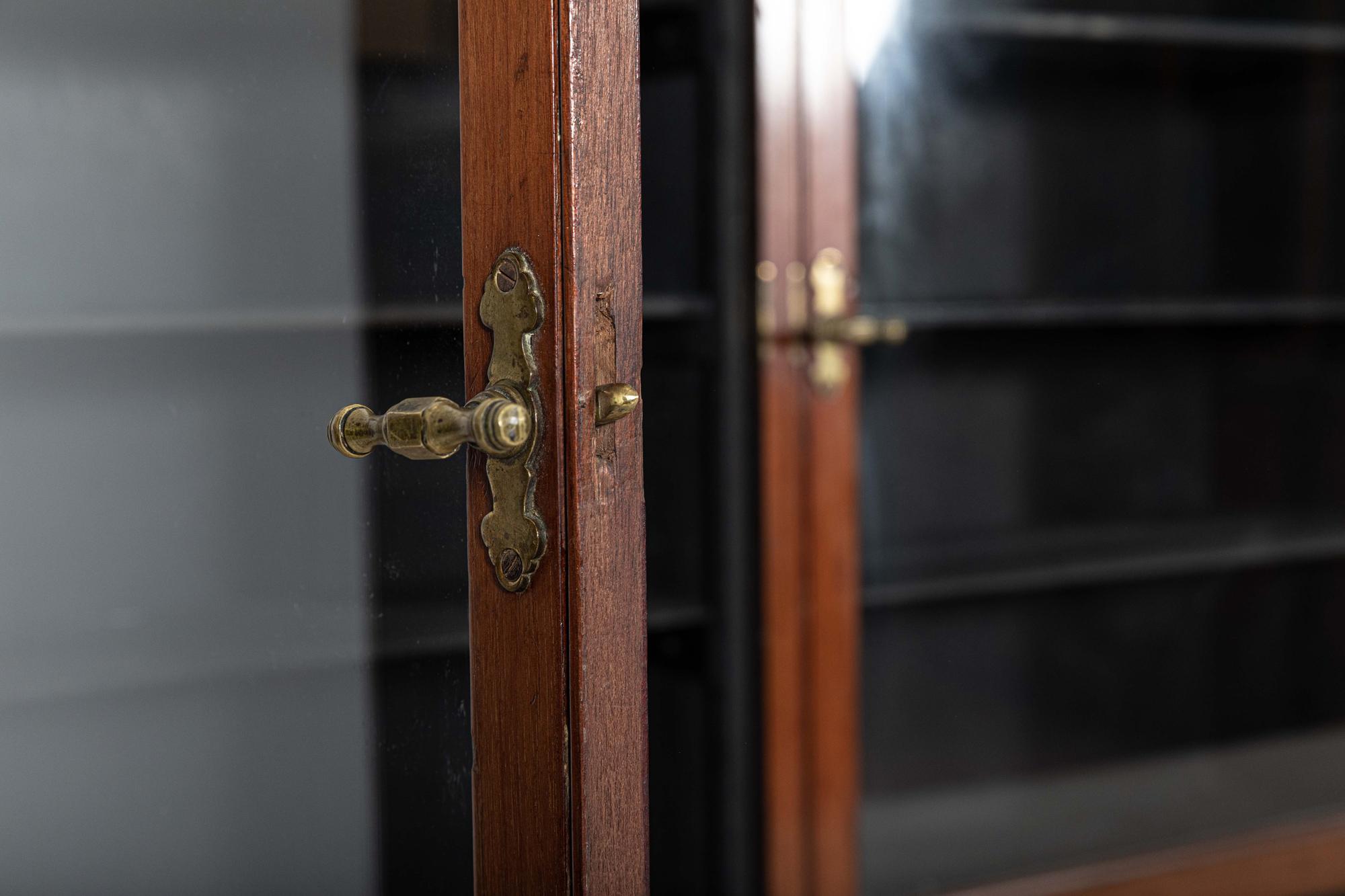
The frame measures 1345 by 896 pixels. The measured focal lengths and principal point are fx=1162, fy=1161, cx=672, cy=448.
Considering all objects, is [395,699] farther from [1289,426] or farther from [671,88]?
[1289,426]

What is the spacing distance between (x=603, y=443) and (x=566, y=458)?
0.02m

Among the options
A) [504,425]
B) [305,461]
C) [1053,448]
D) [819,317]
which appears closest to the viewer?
[504,425]

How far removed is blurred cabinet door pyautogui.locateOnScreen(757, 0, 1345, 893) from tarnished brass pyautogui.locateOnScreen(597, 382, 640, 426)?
0.74m

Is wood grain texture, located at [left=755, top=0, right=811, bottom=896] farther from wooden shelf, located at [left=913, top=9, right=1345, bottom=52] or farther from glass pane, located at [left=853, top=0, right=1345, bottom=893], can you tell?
wooden shelf, located at [left=913, top=9, right=1345, bottom=52]

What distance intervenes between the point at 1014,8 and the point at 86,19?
101cm

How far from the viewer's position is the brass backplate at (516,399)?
0.46 meters

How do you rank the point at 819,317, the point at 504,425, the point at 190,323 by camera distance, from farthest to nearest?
the point at 819,317, the point at 190,323, the point at 504,425

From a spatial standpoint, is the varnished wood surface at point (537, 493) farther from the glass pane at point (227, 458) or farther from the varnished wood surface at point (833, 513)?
the varnished wood surface at point (833, 513)

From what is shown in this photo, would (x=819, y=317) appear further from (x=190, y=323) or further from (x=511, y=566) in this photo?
(x=511, y=566)

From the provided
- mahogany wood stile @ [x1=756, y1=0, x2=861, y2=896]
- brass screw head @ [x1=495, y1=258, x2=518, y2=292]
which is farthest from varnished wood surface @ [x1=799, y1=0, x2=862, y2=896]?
brass screw head @ [x1=495, y1=258, x2=518, y2=292]

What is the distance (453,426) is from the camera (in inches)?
17.6

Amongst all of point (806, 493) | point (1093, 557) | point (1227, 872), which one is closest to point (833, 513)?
point (806, 493)

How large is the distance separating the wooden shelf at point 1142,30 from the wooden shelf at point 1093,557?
592mm

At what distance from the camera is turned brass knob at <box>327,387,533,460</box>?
44cm
